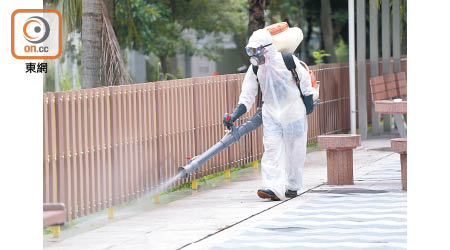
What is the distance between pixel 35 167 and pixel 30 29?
98 cm

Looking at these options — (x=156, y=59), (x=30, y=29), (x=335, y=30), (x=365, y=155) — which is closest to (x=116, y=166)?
(x=30, y=29)

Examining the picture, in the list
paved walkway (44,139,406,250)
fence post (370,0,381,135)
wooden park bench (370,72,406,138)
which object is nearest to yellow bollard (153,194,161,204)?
paved walkway (44,139,406,250)

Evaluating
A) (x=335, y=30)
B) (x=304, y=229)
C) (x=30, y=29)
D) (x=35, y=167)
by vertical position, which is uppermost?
(x=335, y=30)

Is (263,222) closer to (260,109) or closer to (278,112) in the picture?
(278,112)

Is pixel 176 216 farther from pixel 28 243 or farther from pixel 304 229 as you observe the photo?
pixel 28 243

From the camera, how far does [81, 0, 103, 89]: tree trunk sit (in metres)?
12.7

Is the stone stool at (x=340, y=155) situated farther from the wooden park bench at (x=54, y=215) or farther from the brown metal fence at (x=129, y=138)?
the wooden park bench at (x=54, y=215)

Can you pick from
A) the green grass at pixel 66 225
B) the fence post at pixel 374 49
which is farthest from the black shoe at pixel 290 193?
the fence post at pixel 374 49

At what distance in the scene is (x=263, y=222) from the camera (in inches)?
360

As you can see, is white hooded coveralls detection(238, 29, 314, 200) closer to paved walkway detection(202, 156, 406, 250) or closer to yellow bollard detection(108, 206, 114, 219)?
paved walkway detection(202, 156, 406, 250)

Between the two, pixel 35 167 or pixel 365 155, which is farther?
pixel 365 155

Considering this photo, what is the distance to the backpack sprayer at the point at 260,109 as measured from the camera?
1070cm

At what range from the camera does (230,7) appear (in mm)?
32062

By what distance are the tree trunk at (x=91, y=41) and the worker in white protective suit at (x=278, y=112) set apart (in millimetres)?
2744
